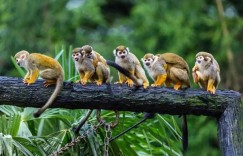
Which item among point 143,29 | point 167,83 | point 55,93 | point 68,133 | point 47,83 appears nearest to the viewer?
point 55,93

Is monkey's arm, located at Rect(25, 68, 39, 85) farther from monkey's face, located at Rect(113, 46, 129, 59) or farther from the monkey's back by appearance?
monkey's face, located at Rect(113, 46, 129, 59)

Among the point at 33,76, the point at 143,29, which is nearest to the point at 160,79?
the point at 33,76

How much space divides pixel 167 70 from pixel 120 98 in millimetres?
681

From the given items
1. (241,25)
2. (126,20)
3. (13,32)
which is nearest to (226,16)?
(241,25)

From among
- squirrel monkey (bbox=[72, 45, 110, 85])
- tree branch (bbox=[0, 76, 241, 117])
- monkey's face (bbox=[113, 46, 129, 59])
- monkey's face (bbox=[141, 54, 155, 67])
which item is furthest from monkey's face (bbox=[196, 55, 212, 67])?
squirrel monkey (bbox=[72, 45, 110, 85])

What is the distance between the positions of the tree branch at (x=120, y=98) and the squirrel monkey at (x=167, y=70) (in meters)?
0.25

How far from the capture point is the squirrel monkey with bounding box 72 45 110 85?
6.91 metres

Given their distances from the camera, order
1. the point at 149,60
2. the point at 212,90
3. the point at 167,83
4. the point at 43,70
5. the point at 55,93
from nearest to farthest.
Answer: the point at 55,93 → the point at 43,70 → the point at 212,90 → the point at 149,60 → the point at 167,83

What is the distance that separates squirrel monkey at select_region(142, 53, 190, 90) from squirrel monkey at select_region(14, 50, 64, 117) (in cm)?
78

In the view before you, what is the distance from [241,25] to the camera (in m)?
14.9

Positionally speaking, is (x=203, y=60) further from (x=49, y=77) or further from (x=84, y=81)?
(x=49, y=77)

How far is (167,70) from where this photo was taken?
23.7 ft

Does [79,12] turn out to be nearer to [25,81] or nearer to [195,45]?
[195,45]

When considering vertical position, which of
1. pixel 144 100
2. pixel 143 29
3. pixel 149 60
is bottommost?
pixel 144 100
